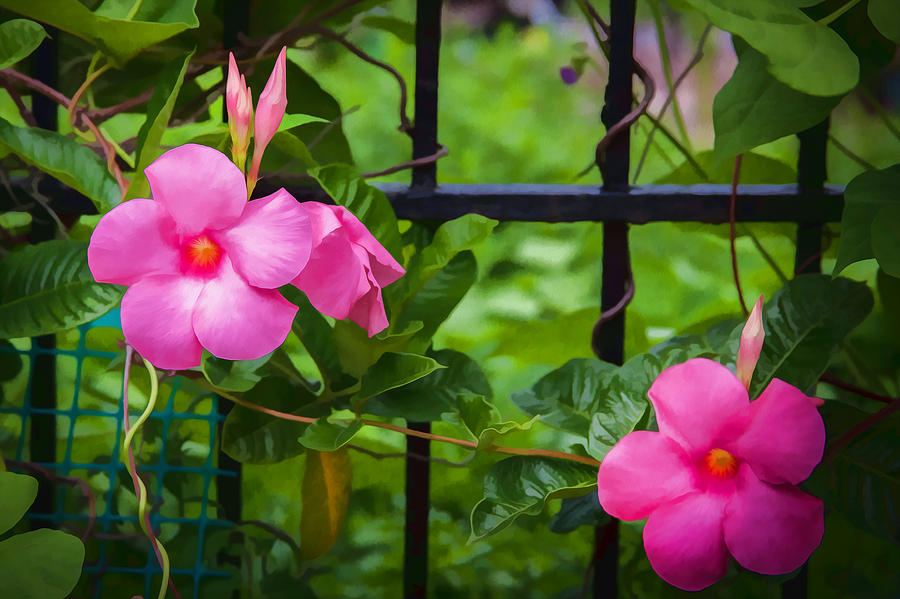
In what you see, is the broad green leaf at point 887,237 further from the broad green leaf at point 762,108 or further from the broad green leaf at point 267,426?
the broad green leaf at point 267,426

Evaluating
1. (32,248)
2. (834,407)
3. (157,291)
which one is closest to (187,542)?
(32,248)

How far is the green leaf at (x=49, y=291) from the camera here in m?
0.85

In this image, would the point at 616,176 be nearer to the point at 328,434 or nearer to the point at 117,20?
the point at 328,434

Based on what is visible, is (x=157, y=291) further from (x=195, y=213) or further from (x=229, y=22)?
(x=229, y=22)

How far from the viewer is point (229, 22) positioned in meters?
0.98

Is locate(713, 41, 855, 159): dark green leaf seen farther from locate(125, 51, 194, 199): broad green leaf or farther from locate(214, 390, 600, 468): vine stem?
locate(125, 51, 194, 199): broad green leaf

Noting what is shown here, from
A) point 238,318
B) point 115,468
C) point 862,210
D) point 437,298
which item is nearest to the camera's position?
point 238,318

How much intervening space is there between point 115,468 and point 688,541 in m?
0.68

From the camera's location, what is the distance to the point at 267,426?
35.8 inches

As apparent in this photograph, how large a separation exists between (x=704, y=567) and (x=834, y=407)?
27 cm

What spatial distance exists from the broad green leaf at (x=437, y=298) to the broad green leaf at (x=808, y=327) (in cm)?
31

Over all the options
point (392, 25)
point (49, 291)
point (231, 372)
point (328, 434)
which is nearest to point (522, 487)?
point (328, 434)

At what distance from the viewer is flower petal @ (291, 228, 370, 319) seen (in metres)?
0.74

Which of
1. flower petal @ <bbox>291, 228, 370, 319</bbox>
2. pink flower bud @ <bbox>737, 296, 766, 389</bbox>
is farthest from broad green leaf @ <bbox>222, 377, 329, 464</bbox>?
pink flower bud @ <bbox>737, 296, 766, 389</bbox>
